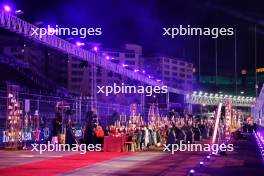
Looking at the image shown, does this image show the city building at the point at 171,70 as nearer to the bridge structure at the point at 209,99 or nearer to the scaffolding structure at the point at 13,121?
the bridge structure at the point at 209,99

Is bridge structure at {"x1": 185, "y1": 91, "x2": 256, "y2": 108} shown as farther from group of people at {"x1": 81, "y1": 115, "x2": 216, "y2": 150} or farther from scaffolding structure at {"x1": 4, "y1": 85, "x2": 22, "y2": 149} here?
scaffolding structure at {"x1": 4, "y1": 85, "x2": 22, "y2": 149}

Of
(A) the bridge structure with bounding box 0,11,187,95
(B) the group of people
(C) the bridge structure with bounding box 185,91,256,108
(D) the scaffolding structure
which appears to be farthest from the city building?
(D) the scaffolding structure

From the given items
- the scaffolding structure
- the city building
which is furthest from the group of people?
the city building

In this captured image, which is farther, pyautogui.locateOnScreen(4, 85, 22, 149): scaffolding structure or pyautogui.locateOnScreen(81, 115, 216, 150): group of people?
pyautogui.locateOnScreen(81, 115, 216, 150): group of people

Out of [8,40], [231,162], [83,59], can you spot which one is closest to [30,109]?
[83,59]

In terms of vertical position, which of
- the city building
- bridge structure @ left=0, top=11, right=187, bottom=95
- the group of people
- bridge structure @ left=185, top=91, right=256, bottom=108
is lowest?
the group of people

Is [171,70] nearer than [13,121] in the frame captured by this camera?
No

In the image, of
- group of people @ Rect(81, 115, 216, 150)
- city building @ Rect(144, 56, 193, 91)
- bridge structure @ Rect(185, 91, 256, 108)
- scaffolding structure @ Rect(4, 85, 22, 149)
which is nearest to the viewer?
scaffolding structure @ Rect(4, 85, 22, 149)

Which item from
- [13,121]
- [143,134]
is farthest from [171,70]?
[13,121]

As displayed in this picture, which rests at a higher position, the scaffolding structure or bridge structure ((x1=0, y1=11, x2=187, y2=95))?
bridge structure ((x1=0, y1=11, x2=187, y2=95))

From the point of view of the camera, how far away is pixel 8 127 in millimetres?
20953

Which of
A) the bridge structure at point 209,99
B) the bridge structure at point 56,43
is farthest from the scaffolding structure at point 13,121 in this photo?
the bridge structure at point 209,99

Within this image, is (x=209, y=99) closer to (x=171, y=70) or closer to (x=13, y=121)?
(x=171, y=70)

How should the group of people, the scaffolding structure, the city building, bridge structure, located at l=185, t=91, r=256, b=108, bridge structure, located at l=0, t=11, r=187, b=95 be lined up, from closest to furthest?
bridge structure, located at l=0, t=11, r=187, b=95
the scaffolding structure
the group of people
the city building
bridge structure, located at l=185, t=91, r=256, b=108
